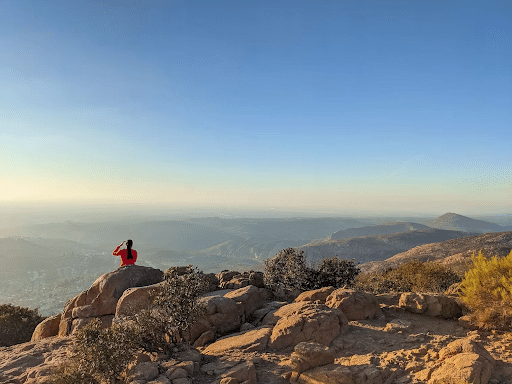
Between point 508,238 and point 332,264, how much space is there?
6261cm

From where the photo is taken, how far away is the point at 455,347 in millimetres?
8883

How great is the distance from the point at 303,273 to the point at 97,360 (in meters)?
13.6

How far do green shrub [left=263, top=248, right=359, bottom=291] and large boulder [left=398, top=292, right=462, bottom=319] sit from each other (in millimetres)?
6736

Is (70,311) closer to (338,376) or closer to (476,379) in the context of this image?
(338,376)

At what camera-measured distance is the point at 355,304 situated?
42.1 feet

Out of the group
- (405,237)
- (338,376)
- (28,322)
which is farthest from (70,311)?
(405,237)

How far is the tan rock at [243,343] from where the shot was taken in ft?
35.8

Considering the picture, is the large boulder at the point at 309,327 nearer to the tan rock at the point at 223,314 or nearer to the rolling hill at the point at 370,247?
the tan rock at the point at 223,314

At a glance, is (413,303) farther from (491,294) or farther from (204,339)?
(204,339)

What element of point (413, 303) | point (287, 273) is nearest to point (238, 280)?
point (287, 273)

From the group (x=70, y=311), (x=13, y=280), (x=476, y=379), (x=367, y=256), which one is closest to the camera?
(x=476, y=379)

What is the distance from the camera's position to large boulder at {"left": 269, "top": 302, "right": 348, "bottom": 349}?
10883 mm

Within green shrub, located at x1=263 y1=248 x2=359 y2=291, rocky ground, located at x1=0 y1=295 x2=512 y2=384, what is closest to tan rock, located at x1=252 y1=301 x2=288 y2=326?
rocky ground, located at x1=0 y1=295 x2=512 y2=384

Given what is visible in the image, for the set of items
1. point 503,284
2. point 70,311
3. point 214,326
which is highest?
point 503,284
